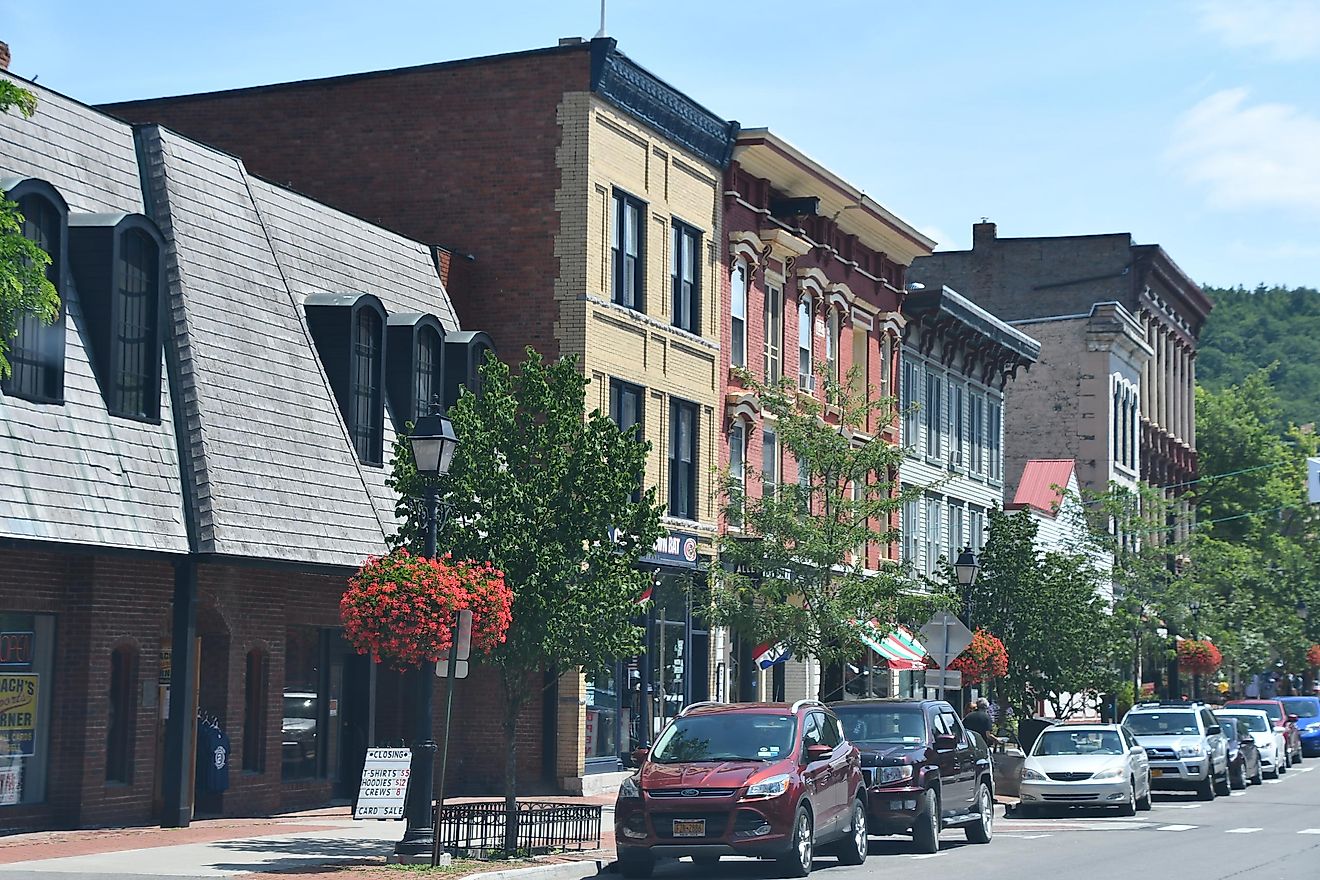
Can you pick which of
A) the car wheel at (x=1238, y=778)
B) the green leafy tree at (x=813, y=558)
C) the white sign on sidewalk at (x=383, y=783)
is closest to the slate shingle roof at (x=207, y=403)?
the white sign on sidewalk at (x=383, y=783)

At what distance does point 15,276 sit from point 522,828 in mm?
9597

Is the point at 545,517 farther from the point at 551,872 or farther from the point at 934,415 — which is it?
the point at 934,415

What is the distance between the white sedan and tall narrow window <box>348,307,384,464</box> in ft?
38.3

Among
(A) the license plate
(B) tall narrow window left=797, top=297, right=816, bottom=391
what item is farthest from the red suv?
(B) tall narrow window left=797, top=297, right=816, bottom=391

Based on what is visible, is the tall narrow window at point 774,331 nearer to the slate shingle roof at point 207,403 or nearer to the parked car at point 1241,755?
the parked car at point 1241,755

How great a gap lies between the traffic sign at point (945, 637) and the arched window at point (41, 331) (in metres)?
16.4

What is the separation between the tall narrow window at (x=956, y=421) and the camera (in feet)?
170

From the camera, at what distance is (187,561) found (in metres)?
22.7

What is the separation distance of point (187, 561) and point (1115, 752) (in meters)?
15.6

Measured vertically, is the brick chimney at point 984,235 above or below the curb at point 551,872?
above

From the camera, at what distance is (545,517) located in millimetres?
21422

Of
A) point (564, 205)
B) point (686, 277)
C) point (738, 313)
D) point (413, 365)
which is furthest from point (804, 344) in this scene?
point (413, 365)

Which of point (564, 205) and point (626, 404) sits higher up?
point (564, 205)

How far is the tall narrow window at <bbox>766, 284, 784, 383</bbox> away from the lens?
131ft
